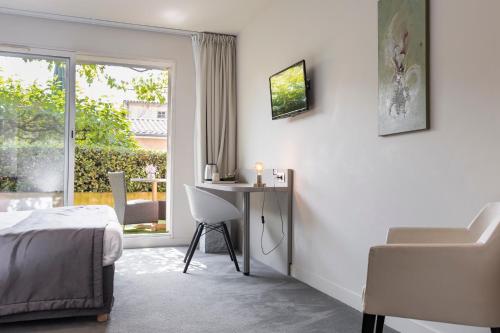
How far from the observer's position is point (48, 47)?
180 inches

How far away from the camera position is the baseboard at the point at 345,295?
2201 mm

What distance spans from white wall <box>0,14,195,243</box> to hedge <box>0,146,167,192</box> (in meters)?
1.18

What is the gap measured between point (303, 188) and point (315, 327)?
4.17ft

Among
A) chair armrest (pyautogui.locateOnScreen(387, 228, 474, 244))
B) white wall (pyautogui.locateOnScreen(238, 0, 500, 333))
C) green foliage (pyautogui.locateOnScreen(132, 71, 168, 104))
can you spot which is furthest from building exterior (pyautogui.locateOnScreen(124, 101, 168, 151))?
chair armrest (pyautogui.locateOnScreen(387, 228, 474, 244))

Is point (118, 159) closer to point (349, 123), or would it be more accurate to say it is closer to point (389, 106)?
point (349, 123)

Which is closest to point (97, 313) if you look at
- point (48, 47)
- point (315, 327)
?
point (315, 327)

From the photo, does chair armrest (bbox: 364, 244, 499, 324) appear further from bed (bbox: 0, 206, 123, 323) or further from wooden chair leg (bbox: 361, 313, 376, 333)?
bed (bbox: 0, 206, 123, 323)

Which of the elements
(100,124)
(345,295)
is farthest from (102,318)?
(100,124)

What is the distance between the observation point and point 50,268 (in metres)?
2.31

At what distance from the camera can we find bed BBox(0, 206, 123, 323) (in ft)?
7.43

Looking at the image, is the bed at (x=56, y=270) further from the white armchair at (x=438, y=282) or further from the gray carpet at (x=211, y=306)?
the white armchair at (x=438, y=282)

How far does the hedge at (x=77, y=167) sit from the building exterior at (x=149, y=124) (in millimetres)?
196

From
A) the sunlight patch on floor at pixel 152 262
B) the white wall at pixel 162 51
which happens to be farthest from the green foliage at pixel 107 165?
the sunlight patch on floor at pixel 152 262

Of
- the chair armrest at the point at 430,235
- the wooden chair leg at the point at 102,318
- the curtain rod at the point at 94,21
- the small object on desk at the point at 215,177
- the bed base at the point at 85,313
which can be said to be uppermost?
the curtain rod at the point at 94,21
